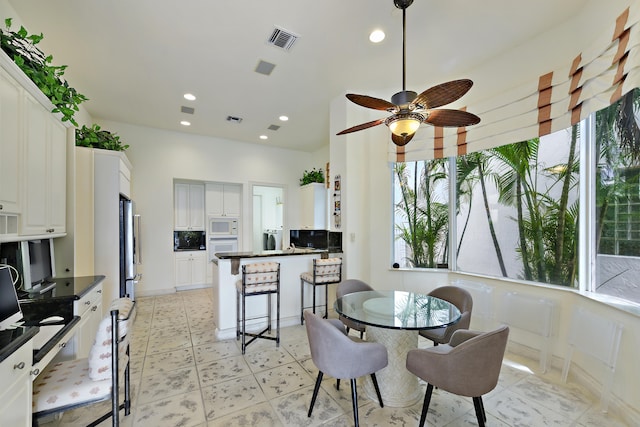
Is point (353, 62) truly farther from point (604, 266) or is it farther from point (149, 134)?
point (149, 134)

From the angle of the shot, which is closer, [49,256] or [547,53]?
[49,256]

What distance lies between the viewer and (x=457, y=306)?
8.41ft

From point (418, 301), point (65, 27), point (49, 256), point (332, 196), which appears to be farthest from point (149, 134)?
point (418, 301)

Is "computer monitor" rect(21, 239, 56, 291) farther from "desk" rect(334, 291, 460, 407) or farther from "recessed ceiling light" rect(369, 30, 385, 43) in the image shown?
"recessed ceiling light" rect(369, 30, 385, 43)

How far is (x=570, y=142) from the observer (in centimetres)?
266

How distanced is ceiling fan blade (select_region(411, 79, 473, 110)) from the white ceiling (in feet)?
3.31

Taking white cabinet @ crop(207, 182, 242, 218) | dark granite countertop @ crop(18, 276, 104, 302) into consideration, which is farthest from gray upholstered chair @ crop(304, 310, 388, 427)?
white cabinet @ crop(207, 182, 242, 218)

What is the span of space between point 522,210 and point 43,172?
15.2ft

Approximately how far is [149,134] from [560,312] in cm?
676

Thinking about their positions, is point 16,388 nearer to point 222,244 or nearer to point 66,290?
point 66,290

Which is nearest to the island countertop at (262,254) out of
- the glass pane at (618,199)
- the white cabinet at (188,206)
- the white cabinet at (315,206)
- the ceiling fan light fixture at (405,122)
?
the white cabinet at (315,206)

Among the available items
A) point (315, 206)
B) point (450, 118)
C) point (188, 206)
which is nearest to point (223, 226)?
point (188, 206)

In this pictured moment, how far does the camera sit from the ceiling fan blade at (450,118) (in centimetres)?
202

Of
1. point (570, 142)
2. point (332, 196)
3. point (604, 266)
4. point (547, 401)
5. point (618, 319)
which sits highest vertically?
point (570, 142)
